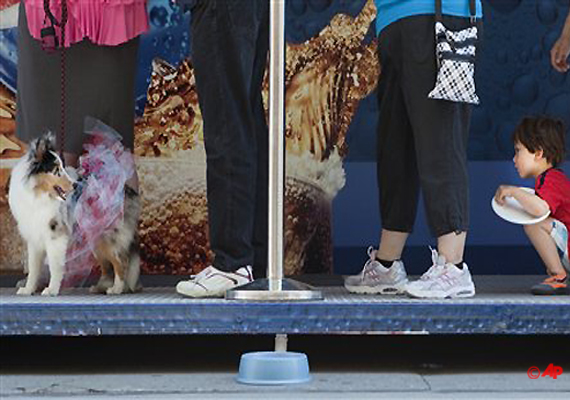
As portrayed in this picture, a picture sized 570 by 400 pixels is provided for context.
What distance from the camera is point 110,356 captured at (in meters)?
3.96

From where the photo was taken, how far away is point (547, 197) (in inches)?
156

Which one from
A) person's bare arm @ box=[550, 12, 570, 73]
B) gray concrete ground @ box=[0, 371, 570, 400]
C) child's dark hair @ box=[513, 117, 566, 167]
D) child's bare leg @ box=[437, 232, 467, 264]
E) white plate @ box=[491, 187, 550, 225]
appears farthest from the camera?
person's bare arm @ box=[550, 12, 570, 73]

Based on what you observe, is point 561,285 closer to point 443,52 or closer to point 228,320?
point 443,52

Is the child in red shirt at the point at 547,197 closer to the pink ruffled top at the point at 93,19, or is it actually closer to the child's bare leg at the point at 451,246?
the child's bare leg at the point at 451,246

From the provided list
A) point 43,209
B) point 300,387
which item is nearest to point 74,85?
point 43,209

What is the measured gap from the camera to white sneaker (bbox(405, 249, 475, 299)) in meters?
3.37

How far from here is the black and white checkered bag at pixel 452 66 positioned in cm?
328

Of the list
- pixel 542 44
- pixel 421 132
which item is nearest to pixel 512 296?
pixel 421 132

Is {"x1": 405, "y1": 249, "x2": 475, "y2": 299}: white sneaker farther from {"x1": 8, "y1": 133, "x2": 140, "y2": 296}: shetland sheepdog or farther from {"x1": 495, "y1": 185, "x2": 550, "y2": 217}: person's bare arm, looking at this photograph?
{"x1": 8, "y1": 133, "x2": 140, "y2": 296}: shetland sheepdog

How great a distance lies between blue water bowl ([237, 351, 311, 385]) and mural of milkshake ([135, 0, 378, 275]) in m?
1.73

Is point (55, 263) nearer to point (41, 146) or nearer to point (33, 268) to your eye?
point (33, 268)

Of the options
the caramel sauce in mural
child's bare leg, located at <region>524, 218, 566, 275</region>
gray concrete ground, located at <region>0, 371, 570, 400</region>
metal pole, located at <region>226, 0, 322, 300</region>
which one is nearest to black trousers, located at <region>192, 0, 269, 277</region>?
metal pole, located at <region>226, 0, 322, 300</region>

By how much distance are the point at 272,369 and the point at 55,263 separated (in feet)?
3.09

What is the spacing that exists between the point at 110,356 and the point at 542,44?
2486mm
